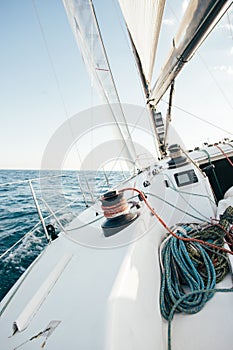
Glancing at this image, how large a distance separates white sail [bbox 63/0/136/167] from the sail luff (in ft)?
8.30

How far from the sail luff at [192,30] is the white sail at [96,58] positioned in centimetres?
253

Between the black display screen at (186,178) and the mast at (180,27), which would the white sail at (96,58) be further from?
the black display screen at (186,178)

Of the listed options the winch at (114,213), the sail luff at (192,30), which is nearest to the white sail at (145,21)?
the sail luff at (192,30)

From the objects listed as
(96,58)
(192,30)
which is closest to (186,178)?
(192,30)

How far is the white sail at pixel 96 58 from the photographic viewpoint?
134 inches

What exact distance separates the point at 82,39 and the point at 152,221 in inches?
153

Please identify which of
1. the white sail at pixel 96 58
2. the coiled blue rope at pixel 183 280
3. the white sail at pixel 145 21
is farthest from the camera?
the white sail at pixel 96 58

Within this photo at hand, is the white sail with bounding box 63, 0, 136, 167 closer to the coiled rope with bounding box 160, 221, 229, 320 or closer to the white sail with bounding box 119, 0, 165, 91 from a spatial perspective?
the white sail with bounding box 119, 0, 165, 91

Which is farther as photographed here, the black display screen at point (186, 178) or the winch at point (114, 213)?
the black display screen at point (186, 178)

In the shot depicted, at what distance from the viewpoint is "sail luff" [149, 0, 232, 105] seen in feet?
3.00

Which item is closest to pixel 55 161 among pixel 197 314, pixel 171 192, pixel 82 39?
pixel 171 192

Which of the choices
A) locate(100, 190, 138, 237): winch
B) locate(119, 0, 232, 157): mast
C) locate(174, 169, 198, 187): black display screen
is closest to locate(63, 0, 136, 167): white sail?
locate(119, 0, 232, 157): mast

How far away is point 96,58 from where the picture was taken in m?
3.98

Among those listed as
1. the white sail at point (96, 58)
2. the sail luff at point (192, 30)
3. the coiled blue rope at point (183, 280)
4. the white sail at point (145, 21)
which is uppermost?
the white sail at point (96, 58)
